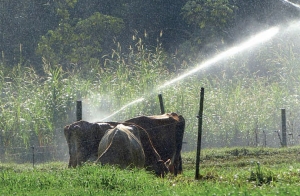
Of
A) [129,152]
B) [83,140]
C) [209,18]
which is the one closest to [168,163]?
[83,140]

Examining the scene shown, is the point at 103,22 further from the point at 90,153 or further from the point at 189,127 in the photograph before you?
the point at 90,153

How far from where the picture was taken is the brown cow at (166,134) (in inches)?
595

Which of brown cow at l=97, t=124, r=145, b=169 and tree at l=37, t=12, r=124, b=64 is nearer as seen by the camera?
brown cow at l=97, t=124, r=145, b=169

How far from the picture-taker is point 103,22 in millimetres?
35062

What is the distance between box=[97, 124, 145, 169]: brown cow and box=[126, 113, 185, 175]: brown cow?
1.51 m

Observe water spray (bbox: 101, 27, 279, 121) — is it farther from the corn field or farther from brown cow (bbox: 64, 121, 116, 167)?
brown cow (bbox: 64, 121, 116, 167)

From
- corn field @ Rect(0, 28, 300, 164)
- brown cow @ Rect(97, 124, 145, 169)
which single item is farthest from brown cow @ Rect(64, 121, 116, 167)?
corn field @ Rect(0, 28, 300, 164)

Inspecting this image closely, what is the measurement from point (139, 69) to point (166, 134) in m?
14.3

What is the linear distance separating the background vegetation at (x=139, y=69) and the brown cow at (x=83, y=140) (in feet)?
18.7

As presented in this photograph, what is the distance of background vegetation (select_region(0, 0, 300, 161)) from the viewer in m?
23.2

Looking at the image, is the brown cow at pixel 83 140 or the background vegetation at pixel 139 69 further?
the background vegetation at pixel 139 69

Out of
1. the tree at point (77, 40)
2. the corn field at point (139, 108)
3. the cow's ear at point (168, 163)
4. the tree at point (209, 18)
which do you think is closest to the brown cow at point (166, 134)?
the cow's ear at point (168, 163)

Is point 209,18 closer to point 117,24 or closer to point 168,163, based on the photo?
point 117,24

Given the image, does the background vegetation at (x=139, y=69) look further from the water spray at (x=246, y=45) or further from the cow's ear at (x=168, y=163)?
the cow's ear at (x=168, y=163)
